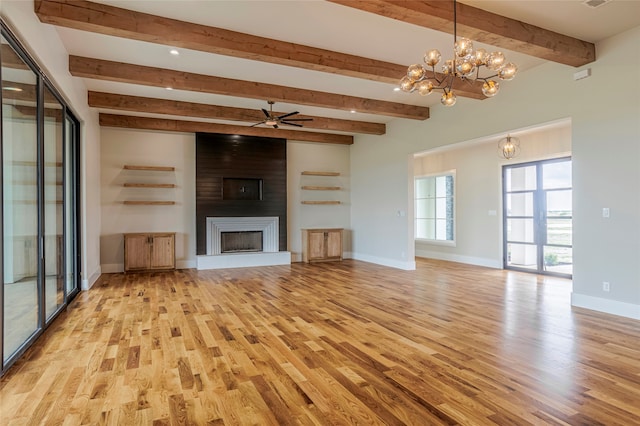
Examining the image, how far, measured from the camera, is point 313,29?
4.00 m

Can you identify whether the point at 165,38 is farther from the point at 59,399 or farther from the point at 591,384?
the point at 591,384

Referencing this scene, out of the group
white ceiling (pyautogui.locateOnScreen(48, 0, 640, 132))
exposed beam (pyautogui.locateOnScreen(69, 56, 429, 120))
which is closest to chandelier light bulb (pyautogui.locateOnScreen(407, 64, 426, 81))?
white ceiling (pyautogui.locateOnScreen(48, 0, 640, 132))

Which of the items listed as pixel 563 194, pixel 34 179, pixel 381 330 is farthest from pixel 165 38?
pixel 563 194

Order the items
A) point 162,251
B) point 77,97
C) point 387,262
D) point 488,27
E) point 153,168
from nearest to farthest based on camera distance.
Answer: point 488,27
point 77,97
point 162,251
point 153,168
point 387,262

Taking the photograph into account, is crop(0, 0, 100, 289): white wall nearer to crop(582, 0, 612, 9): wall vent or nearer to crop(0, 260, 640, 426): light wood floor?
crop(0, 260, 640, 426): light wood floor

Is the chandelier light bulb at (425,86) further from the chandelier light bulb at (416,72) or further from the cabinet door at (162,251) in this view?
the cabinet door at (162,251)

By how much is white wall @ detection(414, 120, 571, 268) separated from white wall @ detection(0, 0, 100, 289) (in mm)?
6093

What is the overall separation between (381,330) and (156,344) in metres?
2.12

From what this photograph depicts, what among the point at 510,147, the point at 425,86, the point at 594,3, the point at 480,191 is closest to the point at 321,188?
the point at 480,191

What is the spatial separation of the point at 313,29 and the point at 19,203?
3255 mm

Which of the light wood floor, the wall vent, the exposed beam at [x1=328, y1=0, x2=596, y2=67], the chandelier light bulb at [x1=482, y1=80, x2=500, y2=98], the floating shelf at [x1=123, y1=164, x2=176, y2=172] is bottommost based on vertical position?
the light wood floor

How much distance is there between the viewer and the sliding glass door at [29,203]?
110 inches

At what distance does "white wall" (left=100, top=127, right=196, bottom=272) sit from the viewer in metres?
7.61

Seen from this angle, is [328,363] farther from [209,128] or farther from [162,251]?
[209,128]
